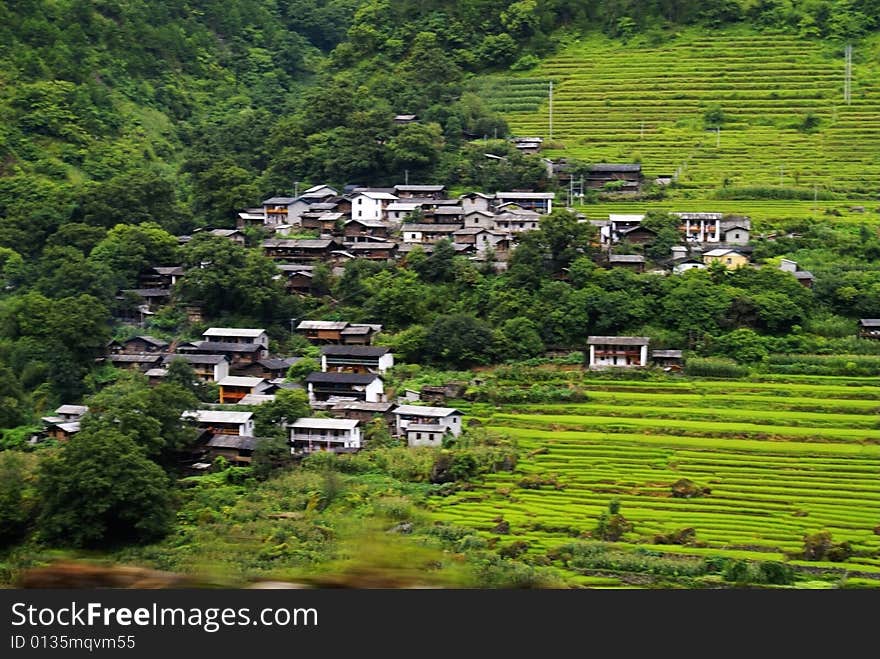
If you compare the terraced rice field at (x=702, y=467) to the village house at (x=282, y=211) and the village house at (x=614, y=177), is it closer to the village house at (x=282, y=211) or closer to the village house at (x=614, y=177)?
the village house at (x=614, y=177)

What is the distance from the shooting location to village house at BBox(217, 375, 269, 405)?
2089 cm

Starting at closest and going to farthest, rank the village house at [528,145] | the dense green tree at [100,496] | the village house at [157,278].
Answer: the dense green tree at [100,496] → the village house at [157,278] → the village house at [528,145]

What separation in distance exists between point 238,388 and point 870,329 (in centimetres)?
1167

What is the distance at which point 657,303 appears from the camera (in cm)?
→ 2241

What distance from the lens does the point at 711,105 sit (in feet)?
108

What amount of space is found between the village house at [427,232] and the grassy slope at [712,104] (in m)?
4.06

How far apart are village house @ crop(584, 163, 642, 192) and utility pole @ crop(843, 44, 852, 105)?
7.36 metres

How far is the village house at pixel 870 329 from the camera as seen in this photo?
21.6 meters

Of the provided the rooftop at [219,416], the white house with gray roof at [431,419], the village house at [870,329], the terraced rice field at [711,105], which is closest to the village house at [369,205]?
the terraced rice field at [711,105]

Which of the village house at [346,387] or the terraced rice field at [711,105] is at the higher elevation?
the terraced rice field at [711,105]

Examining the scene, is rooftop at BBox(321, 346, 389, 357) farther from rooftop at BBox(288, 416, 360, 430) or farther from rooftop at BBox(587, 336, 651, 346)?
rooftop at BBox(587, 336, 651, 346)

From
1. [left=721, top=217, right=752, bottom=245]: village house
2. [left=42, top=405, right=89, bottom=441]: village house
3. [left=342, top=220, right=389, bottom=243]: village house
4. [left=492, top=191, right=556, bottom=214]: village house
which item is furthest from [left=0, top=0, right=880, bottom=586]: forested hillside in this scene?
[left=492, top=191, right=556, bottom=214]: village house

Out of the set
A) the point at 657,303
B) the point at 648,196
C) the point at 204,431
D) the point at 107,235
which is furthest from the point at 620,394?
the point at 107,235

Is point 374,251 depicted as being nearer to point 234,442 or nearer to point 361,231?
point 361,231
